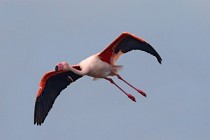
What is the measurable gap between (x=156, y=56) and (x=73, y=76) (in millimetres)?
4166

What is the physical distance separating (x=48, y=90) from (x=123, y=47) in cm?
357

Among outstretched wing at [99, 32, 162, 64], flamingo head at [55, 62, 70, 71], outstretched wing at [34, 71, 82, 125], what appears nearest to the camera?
outstretched wing at [99, 32, 162, 64]

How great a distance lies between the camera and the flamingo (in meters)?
38.2

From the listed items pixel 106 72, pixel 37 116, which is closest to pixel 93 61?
pixel 106 72

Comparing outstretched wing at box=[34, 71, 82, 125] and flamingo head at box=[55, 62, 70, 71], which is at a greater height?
flamingo head at box=[55, 62, 70, 71]

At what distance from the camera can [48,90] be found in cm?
4031

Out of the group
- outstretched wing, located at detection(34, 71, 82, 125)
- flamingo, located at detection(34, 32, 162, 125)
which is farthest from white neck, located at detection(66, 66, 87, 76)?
outstretched wing, located at detection(34, 71, 82, 125)

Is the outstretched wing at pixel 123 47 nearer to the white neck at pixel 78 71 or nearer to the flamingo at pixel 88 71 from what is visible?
the flamingo at pixel 88 71

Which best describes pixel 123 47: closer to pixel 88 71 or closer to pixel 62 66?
pixel 88 71

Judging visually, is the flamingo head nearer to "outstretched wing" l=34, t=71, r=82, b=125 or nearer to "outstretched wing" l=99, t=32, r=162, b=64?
"outstretched wing" l=34, t=71, r=82, b=125

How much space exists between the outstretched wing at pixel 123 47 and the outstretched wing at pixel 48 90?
94.7 inches

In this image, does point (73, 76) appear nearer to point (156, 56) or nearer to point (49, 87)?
point (49, 87)

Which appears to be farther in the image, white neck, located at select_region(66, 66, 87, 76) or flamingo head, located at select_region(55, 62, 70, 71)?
flamingo head, located at select_region(55, 62, 70, 71)

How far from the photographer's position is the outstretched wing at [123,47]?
1502 inches
